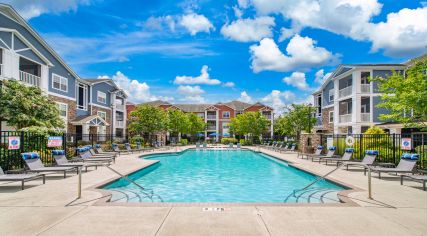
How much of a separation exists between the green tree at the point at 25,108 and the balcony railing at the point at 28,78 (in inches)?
214

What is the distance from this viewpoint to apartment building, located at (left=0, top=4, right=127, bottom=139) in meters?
21.0

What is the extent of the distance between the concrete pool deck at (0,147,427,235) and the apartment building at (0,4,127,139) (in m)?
14.2

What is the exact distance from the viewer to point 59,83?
1121 inches

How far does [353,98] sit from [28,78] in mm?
29773

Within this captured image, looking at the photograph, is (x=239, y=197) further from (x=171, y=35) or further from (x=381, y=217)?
(x=171, y=35)

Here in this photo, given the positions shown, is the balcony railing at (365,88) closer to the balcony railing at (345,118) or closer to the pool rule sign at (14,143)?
the balcony railing at (345,118)

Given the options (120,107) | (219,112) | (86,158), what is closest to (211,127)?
(219,112)

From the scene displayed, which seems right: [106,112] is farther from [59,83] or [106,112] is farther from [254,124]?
[254,124]

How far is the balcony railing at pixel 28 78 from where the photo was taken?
2258 centimetres

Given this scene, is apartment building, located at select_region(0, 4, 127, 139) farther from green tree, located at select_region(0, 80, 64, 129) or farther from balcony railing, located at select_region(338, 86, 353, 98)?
balcony railing, located at select_region(338, 86, 353, 98)

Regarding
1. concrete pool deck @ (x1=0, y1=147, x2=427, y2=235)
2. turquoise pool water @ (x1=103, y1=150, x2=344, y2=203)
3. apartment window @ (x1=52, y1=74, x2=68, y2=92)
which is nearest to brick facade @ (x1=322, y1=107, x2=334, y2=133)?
turquoise pool water @ (x1=103, y1=150, x2=344, y2=203)

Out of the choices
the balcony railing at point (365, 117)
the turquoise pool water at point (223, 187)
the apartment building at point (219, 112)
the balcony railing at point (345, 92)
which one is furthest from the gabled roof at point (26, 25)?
the apartment building at point (219, 112)

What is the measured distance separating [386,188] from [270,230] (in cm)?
600

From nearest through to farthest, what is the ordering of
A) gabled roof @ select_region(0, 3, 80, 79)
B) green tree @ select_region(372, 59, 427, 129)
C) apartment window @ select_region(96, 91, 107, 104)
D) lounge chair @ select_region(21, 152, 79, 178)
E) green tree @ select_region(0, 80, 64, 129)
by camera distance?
lounge chair @ select_region(21, 152, 79, 178)
green tree @ select_region(372, 59, 427, 129)
green tree @ select_region(0, 80, 64, 129)
gabled roof @ select_region(0, 3, 80, 79)
apartment window @ select_region(96, 91, 107, 104)
